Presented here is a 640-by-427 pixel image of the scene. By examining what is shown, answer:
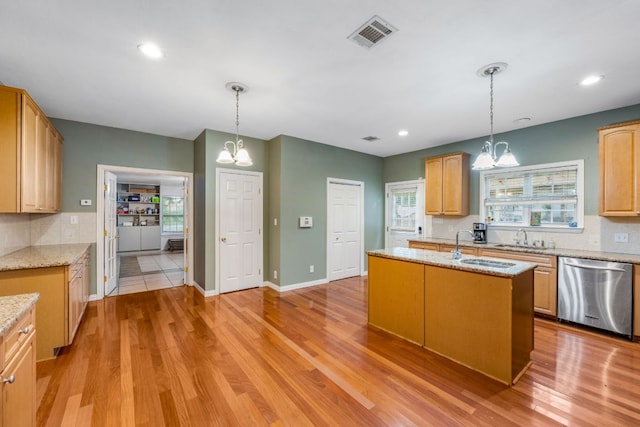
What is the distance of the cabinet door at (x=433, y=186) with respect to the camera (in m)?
5.12

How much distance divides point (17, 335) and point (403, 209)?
5902 millimetres

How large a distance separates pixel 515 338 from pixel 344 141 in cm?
398

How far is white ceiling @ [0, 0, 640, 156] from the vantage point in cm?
191

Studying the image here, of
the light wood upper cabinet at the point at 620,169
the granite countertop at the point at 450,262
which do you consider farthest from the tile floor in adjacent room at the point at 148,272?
the light wood upper cabinet at the point at 620,169

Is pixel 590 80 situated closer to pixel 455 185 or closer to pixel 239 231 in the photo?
pixel 455 185

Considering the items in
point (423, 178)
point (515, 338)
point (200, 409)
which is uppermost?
point (423, 178)

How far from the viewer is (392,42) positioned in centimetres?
224

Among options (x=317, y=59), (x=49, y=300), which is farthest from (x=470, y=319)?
(x=49, y=300)

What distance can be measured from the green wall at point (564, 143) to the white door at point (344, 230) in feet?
7.18

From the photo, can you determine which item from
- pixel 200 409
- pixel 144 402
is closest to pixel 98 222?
pixel 144 402

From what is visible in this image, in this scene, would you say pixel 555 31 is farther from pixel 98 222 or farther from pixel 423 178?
pixel 98 222

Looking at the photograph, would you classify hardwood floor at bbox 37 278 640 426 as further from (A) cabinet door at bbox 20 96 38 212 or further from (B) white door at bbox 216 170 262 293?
(A) cabinet door at bbox 20 96 38 212

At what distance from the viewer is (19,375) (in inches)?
54.6

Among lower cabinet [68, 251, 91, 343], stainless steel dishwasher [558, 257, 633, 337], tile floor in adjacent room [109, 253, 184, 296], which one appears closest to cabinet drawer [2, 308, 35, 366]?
lower cabinet [68, 251, 91, 343]
